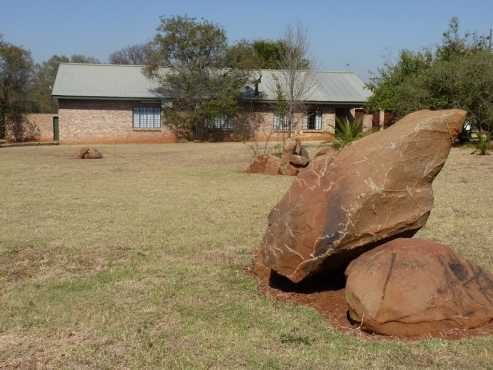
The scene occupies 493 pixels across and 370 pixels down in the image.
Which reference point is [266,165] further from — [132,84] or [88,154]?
[132,84]

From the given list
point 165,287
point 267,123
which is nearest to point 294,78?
point 267,123

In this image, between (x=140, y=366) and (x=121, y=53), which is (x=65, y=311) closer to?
(x=140, y=366)

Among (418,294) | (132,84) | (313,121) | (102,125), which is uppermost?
(132,84)

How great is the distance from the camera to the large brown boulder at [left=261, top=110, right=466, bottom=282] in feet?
16.8

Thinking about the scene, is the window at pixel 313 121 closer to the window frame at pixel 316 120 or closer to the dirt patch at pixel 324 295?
the window frame at pixel 316 120

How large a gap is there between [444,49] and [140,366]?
27.6 meters

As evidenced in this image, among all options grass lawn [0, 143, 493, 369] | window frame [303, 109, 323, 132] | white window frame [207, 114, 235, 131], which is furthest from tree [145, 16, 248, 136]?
grass lawn [0, 143, 493, 369]

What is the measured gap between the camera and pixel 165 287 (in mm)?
6000

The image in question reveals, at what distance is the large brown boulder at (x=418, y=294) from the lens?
4.61m

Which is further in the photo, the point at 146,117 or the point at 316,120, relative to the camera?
the point at 316,120

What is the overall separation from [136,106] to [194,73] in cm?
432

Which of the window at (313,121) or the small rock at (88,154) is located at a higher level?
the window at (313,121)

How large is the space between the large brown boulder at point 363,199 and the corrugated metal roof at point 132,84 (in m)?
30.6

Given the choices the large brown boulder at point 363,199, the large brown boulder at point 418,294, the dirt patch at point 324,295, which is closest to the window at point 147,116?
the dirt patch at point 324,295
